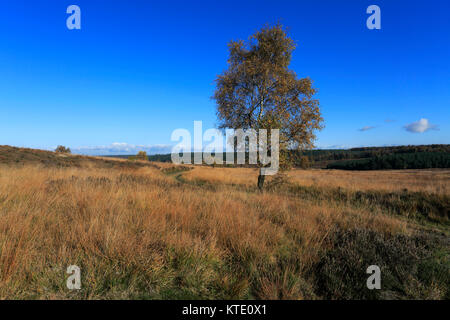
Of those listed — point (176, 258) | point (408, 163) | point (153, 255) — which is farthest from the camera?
point (408, 163)

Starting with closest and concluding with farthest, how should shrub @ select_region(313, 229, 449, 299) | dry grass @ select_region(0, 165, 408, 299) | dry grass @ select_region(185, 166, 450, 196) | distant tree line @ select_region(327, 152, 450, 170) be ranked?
dry grass @ select_region(0, 165, 408, 299), shrub @ select_region(313, 229, 449, 299), dry grass @ select_region(185, 166, 450, 196), distant tree line @ select_region(327, 152, 450, 170)

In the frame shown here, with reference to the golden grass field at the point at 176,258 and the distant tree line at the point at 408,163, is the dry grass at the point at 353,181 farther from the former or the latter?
the distant tree line at the point at 408,163

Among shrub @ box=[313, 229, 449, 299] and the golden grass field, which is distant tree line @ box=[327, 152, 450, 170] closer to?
shrub @ box=[313, 229, 449, 299]

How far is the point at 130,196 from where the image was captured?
5.87m

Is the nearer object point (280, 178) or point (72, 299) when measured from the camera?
point (72, 299)

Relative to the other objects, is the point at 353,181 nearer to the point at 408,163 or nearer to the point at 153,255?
the point at 153,255

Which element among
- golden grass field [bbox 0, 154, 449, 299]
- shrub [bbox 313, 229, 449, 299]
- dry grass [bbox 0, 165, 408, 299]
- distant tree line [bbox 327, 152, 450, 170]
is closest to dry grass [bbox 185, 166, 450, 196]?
shrub [bbox 313, 229, 449, 299]

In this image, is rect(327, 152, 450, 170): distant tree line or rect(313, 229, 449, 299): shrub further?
rect(327, 152, 450, 170): distant tree line

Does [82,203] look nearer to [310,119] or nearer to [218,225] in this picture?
[218,225]

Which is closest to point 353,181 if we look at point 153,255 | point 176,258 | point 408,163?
point 176,258

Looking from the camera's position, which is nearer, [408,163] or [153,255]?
[153,255]

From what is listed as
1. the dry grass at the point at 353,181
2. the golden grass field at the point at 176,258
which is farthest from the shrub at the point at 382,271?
the dry grass at the point at 353,181
